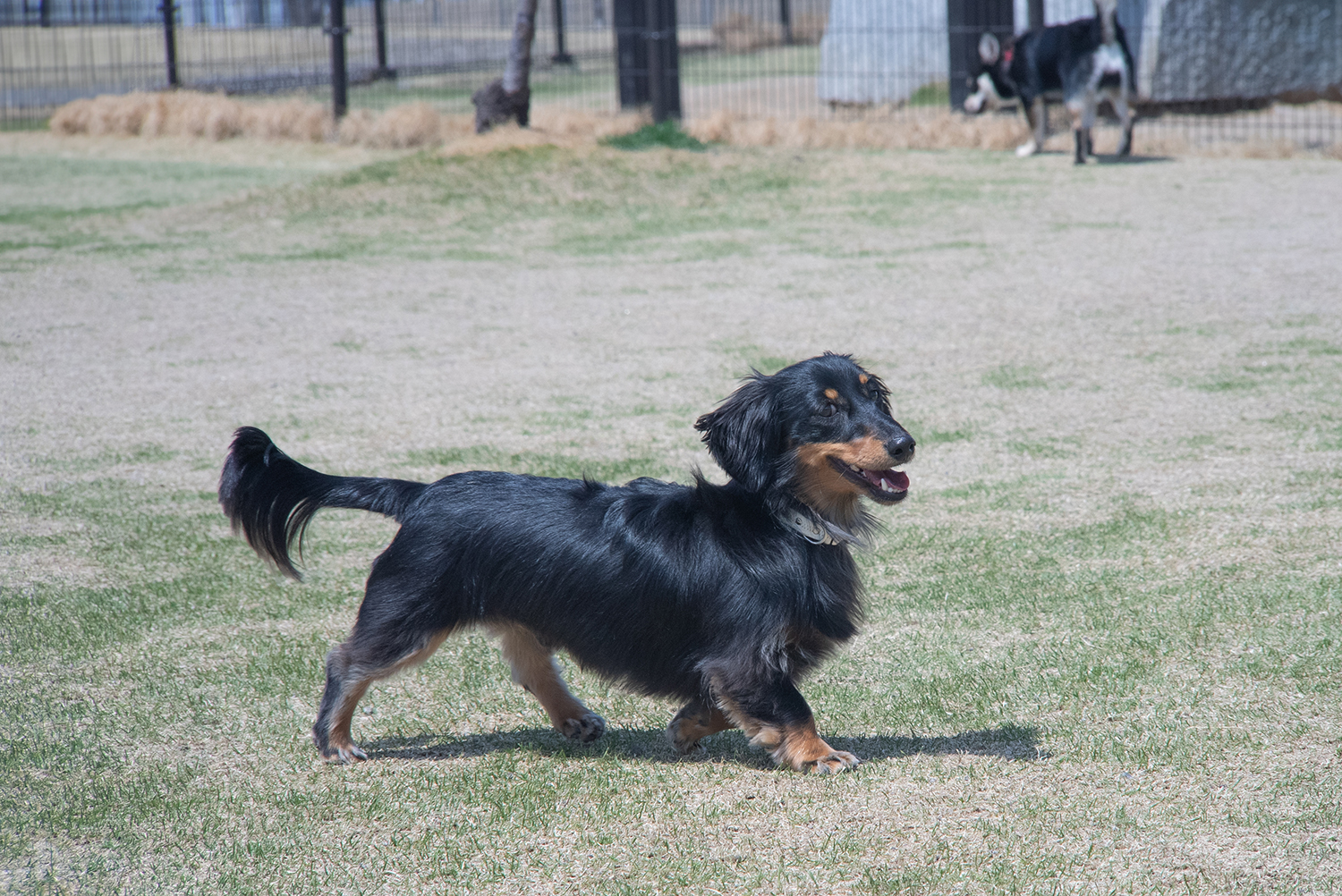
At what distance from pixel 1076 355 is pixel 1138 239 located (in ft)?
12.2

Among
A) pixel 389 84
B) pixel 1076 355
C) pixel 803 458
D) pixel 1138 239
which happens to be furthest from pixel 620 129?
pixel 803 458

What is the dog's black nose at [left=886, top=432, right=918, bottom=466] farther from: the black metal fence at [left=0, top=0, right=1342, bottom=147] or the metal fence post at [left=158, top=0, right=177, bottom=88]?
the metal fence post at [left=158, top=0, right=177, bottom=88]

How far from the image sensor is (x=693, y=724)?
3.58 m

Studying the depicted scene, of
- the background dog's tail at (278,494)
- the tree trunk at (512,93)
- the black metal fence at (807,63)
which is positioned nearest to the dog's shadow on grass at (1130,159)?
the black metal fence at (807,63)

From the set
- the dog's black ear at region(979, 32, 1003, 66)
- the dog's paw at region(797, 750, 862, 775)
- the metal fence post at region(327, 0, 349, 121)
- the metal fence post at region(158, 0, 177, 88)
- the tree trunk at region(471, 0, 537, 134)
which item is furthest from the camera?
the metal fence post at region(158, 0, 177, 88)

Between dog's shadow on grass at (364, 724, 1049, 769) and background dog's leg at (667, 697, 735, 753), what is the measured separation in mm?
41

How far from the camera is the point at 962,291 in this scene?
9805 mm

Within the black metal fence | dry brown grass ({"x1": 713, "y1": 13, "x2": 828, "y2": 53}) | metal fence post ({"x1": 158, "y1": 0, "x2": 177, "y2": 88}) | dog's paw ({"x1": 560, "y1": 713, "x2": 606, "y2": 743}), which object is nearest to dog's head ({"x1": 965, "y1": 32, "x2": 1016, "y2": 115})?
the black metal fence

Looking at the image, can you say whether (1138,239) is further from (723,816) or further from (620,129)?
(723,816)

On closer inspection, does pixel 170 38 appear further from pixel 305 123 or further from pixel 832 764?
pixel 832 764

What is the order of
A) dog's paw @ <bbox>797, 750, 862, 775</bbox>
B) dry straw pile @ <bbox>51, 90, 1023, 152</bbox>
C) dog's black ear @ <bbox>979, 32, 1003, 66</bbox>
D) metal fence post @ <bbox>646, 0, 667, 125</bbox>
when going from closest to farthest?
1. dog's paw @ <bbox>797, 750, 862, 775</bbox>
2. dog's black ear @ <bbox>979, 32, 1003, 66</bbox>
3. dry straw pile @ <bbox>51, 90, 1023, 152</bbox>
4. metal fence post @ <bbox>646, 0, 667, 125</bbox>

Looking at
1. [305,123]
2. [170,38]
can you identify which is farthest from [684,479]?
[170,38]

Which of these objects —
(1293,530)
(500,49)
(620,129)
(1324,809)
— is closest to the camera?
(1324,809)

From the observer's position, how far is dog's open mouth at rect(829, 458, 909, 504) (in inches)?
128
